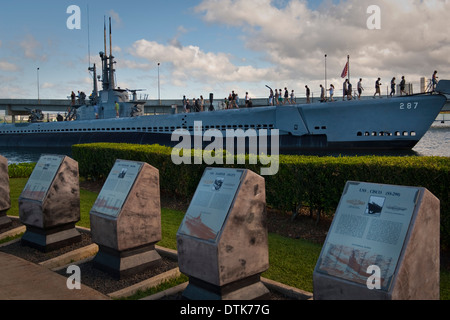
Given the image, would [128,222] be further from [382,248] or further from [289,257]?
[382,248]

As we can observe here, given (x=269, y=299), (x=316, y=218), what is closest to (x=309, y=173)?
(x=316, y=218)

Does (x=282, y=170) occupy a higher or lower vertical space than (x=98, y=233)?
higher

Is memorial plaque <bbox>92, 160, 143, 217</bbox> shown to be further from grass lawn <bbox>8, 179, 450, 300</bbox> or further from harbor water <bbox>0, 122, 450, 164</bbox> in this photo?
harbor water <bbox>0, 122, 450, 164</bbox>

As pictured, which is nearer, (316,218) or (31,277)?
(31,277)

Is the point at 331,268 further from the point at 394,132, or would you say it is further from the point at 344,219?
the point at 394,132

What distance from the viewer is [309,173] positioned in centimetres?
819

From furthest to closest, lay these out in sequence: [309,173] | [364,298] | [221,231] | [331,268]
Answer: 1. [309,173]
2. [221,231]
3. [331,268]
4. [364,298]

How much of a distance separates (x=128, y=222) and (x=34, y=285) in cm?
146

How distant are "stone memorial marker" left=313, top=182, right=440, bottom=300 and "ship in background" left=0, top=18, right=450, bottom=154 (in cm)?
2230

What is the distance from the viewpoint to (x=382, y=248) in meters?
3.44

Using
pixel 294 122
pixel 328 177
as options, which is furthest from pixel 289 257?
pixel 294 122

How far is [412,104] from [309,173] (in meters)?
18.6

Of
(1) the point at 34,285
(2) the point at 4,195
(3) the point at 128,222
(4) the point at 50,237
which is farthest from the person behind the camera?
(2) the point at 4,195
